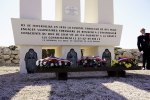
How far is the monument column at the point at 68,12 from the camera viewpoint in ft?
41.8

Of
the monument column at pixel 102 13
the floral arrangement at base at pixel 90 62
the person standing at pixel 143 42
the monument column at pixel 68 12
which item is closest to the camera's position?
the floral arrangement at base at pixel 90 62

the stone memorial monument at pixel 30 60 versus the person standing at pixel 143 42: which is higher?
the person standing at pixel 143 42

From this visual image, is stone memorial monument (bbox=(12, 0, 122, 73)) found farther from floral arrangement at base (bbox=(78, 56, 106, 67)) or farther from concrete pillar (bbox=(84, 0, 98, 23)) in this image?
floral arrangement at base (bbox=(78, 56, 106, 67))

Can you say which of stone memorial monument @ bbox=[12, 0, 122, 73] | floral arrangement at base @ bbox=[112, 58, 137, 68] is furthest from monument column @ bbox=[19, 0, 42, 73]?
floral arrangement at base @ bbox=[112, 58, 137, 68]

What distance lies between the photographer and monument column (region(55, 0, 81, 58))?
12734 mm

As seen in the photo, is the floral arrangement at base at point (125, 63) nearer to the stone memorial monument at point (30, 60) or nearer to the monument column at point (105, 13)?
the monument column at point (105, 13)

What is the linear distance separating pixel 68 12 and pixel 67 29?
823mm

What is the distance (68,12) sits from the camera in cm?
1283

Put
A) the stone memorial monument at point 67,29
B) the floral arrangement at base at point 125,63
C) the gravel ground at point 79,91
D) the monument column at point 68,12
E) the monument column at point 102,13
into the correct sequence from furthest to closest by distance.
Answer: the monument column at point 102,13
the monument column at point 68,12
the stone memorial monument at point 67,29
the floral arrangement at base at point 125,63
the gravel ground at point 79,91

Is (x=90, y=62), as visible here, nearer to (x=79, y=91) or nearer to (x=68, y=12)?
(x=79, y=91)

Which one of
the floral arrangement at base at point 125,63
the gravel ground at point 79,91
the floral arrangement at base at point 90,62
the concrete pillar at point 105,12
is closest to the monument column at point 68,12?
the concrete pillar at point 105,12

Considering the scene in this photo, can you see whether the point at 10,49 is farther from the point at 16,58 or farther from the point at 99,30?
the point at 99,30

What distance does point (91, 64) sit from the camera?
9859 millimetres

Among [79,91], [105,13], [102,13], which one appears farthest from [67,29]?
[79,91]
